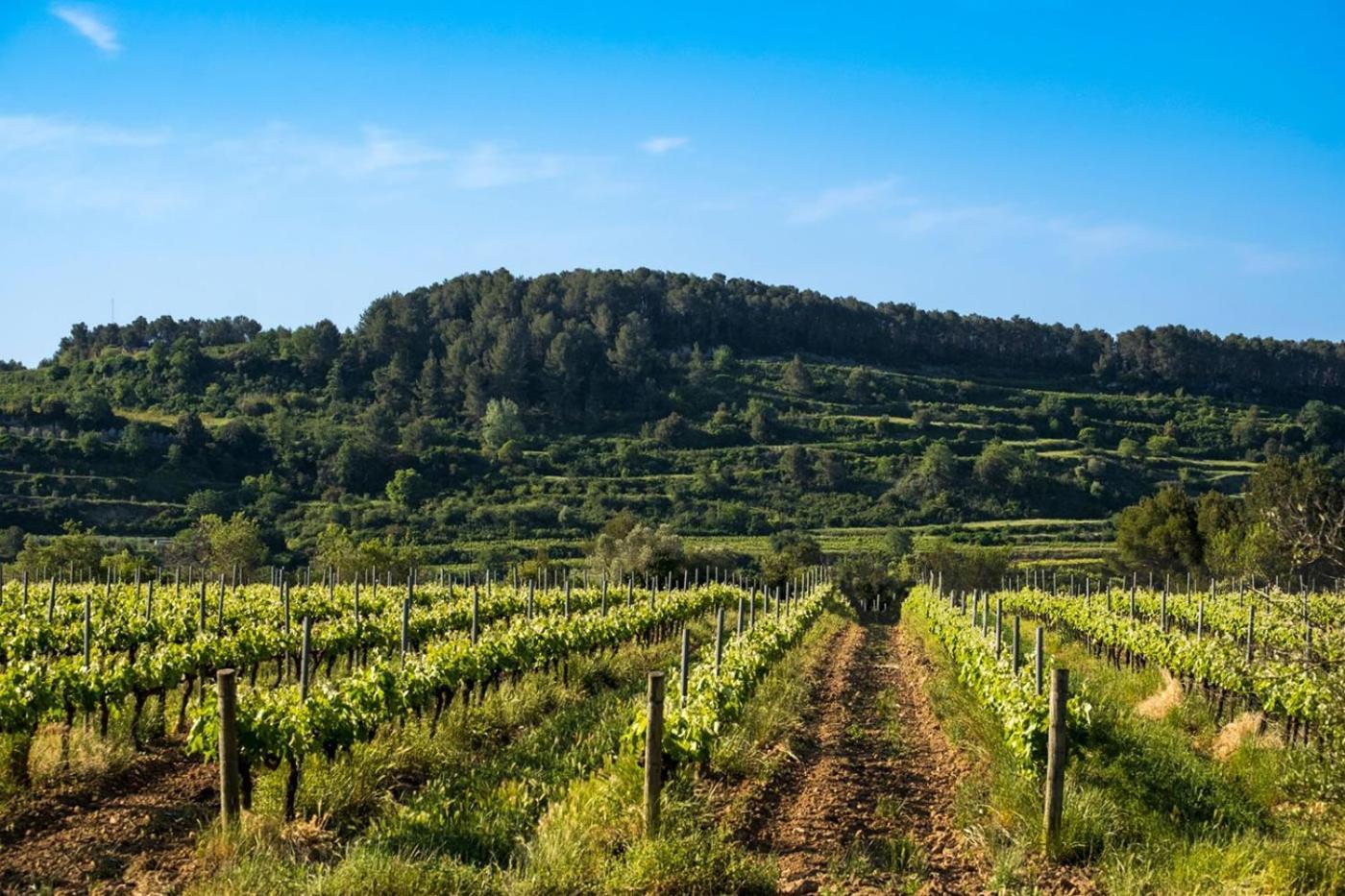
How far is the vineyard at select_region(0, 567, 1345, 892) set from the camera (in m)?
7.24

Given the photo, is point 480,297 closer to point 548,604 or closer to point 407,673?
point 548,604

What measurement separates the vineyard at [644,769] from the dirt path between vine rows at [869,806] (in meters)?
0.04

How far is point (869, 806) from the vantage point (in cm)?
942

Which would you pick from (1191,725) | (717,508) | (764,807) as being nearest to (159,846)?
(764,807)

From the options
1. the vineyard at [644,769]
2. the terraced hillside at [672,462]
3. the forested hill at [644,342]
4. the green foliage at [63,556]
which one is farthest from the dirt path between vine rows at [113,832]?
the forested hill at [644,342]

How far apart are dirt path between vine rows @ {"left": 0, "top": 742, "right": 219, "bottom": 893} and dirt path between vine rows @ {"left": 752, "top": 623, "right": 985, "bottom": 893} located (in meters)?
4.20

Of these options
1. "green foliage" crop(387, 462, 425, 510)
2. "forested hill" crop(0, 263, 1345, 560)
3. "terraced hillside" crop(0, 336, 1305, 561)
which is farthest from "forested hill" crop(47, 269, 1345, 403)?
"green foliage" crop(387, 462, 425, 510)

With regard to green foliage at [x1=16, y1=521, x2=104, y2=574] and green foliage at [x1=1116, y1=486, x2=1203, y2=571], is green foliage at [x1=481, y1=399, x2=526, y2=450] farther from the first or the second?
green foliage at [x1=1116, y1=486, x2=1203, y2=571]

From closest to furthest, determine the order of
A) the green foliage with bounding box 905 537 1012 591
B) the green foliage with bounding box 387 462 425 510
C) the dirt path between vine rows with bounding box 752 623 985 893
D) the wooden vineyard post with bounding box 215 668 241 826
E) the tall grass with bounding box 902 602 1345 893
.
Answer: the tall grass with bounding box 902 602 1345 893 < the dirt path between vine rows with bounding box 752 623 985 893 < the wooden vineyard post with bounding box 215 668 241 826 < the green foliage with bounding box 905 537 1012 591 < the green foliage with bounding box 387 462 425 510

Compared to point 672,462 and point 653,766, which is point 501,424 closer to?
point 672,462

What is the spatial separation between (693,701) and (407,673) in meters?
3.04

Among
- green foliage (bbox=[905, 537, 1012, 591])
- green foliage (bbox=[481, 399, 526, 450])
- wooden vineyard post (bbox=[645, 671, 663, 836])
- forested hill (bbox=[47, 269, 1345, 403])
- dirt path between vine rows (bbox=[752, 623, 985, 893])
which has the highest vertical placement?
forested hill (bbox=[47, 269, 1345, 403])

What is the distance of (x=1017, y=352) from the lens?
Result: 117 meters

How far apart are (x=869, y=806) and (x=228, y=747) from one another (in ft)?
17.0
